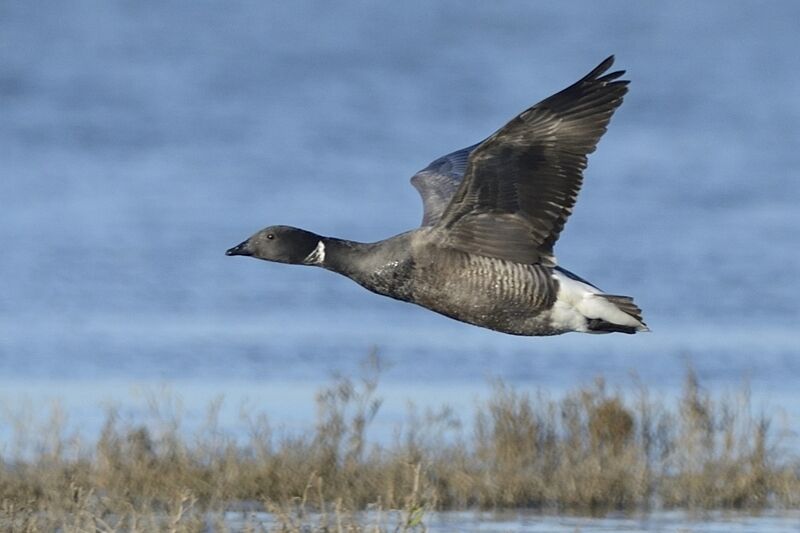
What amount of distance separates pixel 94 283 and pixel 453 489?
10.2 metres

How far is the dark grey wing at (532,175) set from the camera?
32.8 ft

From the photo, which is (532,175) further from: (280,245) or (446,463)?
(446,463)

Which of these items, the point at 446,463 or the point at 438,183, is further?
the point at 438,183

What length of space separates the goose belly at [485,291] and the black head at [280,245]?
0.81 meters

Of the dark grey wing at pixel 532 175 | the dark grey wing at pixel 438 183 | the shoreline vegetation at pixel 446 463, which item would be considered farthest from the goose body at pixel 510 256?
the shoreline vegetation at pixel 446 463

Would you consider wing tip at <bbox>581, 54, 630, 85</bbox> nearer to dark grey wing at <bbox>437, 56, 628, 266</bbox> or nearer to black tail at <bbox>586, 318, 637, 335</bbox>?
dark grey wing at <bbox>437, 56, 628, 266</bbox>

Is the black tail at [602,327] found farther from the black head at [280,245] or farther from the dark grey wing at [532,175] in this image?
the black head at [280,245]

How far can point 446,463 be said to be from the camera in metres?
11.9

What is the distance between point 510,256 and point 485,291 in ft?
0.86

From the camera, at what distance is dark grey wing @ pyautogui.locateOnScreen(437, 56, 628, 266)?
32.8 feet

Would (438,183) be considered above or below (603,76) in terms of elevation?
below

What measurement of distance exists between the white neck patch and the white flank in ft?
4.63

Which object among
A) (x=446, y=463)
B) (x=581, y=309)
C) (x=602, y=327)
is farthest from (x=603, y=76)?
(x=446, y=463)

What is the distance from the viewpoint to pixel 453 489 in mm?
11602
